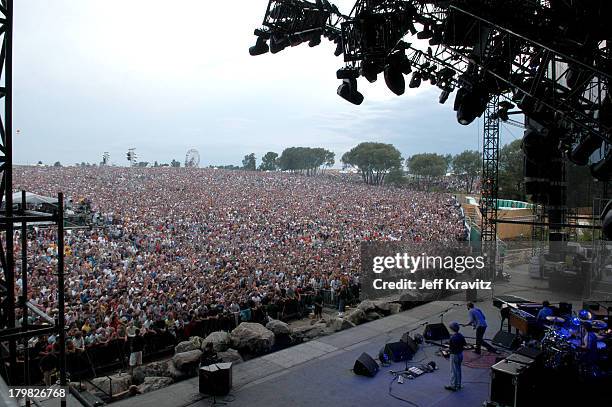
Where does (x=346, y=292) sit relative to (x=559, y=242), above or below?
below

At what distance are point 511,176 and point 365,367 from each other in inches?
1403

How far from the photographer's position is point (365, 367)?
7.96 metres

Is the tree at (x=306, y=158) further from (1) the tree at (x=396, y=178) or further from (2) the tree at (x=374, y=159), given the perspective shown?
(1) the tree at (x=396, y=178)

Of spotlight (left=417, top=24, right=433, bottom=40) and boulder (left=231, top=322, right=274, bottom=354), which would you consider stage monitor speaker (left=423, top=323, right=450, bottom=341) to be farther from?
spotlight (left=417, top=24, right=433, bottom=40)

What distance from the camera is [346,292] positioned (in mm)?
14305

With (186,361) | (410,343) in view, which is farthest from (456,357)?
(186,361)

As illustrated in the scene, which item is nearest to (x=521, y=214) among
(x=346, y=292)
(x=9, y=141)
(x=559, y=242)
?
(x=559, y=242)

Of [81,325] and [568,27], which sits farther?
[81,325]

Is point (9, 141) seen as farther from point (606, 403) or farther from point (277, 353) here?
point (606, 403)

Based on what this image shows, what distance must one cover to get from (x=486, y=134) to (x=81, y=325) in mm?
14869

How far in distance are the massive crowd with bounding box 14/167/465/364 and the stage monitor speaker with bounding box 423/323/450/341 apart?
4.41 meters

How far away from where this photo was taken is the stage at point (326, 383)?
23.3 feet

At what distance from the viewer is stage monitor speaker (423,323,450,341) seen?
983 centimetres

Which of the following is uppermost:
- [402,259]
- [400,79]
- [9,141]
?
[400,79]
